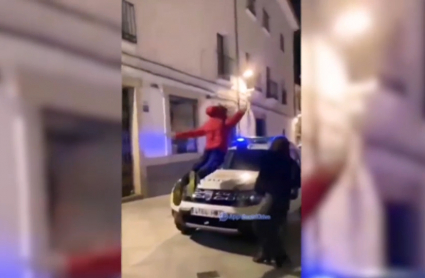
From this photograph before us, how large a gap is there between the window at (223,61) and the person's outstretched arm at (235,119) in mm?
118

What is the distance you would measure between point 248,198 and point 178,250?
279 mm

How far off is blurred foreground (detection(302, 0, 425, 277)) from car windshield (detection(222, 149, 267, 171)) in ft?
0.57

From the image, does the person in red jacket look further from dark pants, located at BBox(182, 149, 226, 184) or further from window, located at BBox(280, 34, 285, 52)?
window, located at BBox(280, 34, 285, 52)

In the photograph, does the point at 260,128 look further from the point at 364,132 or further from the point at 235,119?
the point at 364,132

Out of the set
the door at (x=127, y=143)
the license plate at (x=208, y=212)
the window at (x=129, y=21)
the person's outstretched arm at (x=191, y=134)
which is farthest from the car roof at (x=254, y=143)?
the window at (x=129, y=21)

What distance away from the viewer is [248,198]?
117 centimetres

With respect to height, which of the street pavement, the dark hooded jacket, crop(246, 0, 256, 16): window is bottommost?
the street pavement

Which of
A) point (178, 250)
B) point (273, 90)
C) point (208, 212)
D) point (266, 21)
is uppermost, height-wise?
point (266, 21)

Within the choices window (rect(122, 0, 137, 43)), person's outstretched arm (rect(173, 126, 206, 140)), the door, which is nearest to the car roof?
person's outstretched arm (rect(173, 126, 206, 140))

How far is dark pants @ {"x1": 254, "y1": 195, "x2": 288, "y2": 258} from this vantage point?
3.85 ft

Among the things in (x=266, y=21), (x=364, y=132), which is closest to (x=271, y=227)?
(x=364, y=132)

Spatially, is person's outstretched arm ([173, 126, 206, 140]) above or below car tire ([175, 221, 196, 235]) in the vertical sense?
above

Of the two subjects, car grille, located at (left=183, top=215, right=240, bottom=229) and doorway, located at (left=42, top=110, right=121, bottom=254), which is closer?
car grille, located at (left=183, top=215, right=240, bottom=229)

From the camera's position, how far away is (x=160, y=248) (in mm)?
1194
